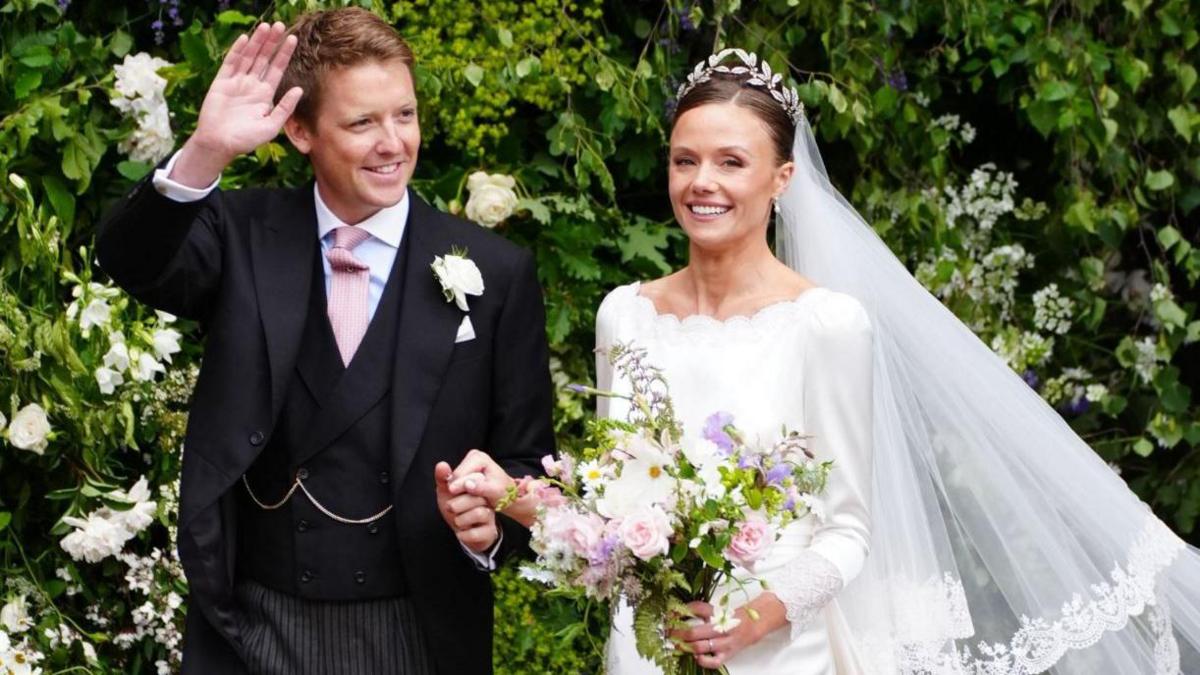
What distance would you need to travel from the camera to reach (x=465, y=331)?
11.0ft

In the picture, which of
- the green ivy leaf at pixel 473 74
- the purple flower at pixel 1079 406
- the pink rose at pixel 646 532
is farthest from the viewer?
the purple flower at pixel 1079 406

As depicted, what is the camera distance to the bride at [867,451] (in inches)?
126

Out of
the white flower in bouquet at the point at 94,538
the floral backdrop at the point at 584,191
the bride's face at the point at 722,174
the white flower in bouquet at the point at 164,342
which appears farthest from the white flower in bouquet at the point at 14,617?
the bride's face at the point at 722,174

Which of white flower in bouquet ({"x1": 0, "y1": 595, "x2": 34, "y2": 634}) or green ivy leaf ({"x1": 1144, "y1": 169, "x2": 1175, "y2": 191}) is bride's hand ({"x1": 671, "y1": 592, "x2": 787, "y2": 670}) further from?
green ivy leaf ({"x1": 1144, "y1": 169, "x2": 1175, "y2": 191})

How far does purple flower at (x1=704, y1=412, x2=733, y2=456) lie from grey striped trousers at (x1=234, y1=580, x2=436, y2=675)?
77cm

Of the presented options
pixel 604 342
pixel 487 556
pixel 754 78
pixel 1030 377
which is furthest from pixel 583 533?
pixel 1030 377

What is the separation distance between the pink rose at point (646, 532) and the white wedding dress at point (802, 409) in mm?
424

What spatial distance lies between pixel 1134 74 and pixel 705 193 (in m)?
2.37

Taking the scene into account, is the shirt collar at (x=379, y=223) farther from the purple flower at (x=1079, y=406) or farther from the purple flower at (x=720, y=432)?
the purple flower at (x=1079, y=406)

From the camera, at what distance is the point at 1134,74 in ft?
16.9

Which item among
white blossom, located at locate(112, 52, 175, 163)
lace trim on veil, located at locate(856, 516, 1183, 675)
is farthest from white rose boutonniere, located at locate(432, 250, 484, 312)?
white blossom, located at locate(112, 52, 175, 163)

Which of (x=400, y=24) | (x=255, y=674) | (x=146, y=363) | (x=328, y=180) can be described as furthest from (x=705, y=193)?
(x=400, y=24)

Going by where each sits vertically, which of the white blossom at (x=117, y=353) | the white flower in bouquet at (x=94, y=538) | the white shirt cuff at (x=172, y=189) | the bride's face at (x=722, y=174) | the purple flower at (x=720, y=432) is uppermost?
the bride's face at (x=722, y=174)

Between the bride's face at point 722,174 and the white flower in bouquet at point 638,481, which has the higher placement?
the bride's face at point 722,174
